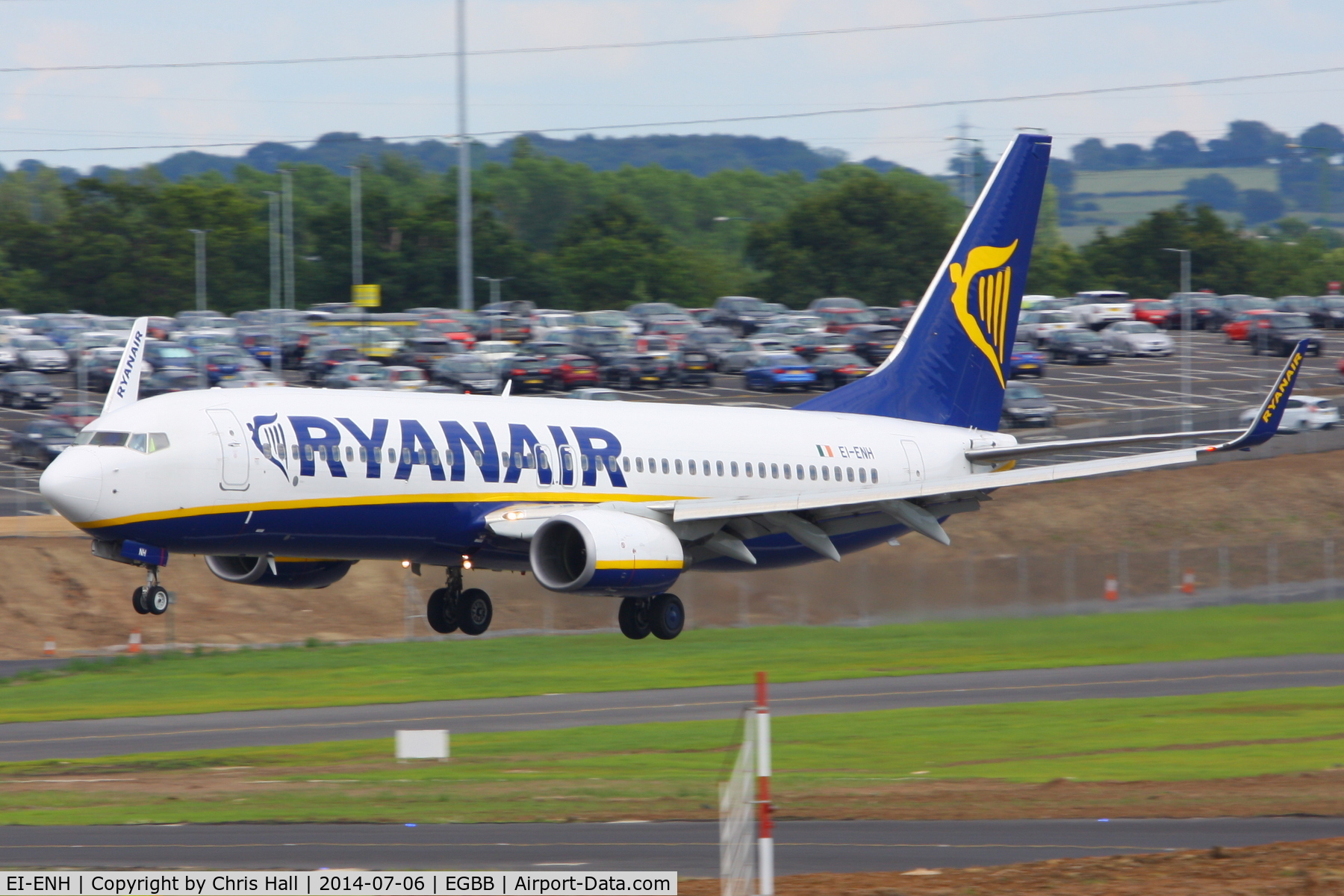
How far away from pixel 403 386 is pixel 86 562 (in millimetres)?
28775

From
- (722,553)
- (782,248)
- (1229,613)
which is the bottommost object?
(1229,613)

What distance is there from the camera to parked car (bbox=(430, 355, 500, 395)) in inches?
3760

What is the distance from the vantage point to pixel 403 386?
90438 mm

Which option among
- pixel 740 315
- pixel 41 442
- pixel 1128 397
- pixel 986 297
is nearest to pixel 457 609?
pixel 986 297

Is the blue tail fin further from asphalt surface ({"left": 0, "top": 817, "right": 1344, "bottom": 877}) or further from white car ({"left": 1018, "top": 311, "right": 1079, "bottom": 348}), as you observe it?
white car ({"left": 1018, "top": 311, "right": 1079, "bottom": 348})

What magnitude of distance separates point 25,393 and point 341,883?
253 feet

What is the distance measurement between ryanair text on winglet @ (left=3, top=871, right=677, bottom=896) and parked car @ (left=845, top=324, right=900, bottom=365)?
85166mm

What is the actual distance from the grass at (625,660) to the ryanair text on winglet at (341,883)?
1016 inches

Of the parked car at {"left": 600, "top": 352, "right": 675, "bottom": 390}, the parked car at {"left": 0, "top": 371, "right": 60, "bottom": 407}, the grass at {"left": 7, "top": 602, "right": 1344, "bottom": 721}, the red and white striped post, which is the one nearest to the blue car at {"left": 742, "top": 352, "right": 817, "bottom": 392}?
the parked car at {"left": 600, "top": 352, "right": 675, "bottom": 390}

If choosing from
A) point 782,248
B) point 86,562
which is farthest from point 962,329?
point 782,248

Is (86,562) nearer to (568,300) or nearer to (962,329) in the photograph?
(962,329)

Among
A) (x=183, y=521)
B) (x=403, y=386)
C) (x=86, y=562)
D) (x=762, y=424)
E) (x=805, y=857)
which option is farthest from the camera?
(x=403, y=386)

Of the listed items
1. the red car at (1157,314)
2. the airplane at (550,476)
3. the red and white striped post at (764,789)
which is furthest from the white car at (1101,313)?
the red and white striped post at (764,789)

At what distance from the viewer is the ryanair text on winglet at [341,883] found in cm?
2038
